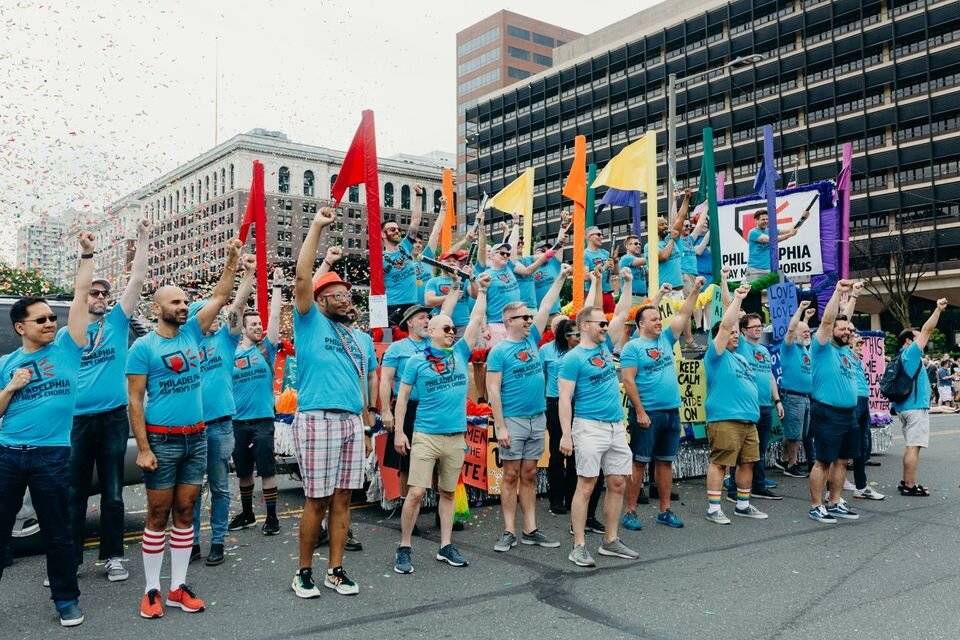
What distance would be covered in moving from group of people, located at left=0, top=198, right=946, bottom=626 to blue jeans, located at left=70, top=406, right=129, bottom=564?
0.04ft

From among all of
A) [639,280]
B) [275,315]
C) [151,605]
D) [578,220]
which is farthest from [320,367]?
[639,280]

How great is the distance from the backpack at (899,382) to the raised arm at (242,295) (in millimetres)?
7236

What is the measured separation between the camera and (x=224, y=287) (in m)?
5.16

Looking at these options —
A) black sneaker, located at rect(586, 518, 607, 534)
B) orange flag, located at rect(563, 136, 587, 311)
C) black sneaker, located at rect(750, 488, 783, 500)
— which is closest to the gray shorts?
black sneaker, located at rect(586, 518, 607, 534)

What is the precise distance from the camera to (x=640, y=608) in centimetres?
484

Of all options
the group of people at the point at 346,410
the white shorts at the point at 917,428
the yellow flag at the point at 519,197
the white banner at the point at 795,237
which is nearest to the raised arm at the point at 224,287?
the group of people at the point at 346,410

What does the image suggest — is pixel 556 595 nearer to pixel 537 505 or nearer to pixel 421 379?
pixel 421 379

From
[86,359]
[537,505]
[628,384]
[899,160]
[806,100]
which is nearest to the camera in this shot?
[86,359]

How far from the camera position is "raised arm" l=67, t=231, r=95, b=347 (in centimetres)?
475

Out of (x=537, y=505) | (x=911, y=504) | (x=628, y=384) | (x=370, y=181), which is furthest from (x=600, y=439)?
(x=911, y=504)

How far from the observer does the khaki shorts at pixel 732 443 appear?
7.61m

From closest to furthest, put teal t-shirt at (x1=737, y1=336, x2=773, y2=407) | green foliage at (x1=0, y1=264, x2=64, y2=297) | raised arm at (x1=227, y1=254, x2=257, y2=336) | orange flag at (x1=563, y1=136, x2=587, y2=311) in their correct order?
raised arm at (x1=227, y1=254, x2=257, y2=336)
teal t-shirt at (x1=737, y1=336, x2=773, y2=407)
orange flag at (x1=563, y1=136, x2=587, y2=311)
green foliage at (x1=0, y1=264, x2=64, y2=297)

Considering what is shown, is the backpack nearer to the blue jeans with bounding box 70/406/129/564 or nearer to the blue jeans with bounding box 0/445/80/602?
the blue jeans with bounding box 70/406/129/564

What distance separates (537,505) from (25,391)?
502 cm
